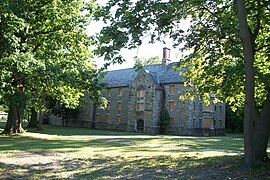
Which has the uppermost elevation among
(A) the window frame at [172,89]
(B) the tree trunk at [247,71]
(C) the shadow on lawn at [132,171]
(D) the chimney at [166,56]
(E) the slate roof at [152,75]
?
(D) the chimney at [166,56]

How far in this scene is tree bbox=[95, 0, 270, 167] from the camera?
8344 millimetres

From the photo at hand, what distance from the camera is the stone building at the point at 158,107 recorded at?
42.8 m

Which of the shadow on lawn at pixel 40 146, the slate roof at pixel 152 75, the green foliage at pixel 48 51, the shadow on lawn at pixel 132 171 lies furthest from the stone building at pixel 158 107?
the shadow on lawn at pixel 132 171

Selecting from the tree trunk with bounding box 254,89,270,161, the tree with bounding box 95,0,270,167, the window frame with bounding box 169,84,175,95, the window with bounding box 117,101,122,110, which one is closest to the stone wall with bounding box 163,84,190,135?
the window frame with bounding box 169,84,175,95

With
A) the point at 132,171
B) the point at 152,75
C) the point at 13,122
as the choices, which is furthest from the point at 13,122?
the point at 152,75

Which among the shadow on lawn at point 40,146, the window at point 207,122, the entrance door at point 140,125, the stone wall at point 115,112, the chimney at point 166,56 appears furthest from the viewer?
the stone wall at point 115,112

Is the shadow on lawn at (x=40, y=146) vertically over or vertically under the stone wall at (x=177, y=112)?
under

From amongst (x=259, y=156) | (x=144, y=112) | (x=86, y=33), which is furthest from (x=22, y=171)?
(x=144, y=112)

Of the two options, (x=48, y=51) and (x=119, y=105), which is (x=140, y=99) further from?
(x=48, y=51)

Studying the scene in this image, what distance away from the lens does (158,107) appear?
44406mm

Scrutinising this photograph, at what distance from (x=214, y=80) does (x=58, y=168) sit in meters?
7.73

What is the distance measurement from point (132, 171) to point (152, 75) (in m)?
36.2

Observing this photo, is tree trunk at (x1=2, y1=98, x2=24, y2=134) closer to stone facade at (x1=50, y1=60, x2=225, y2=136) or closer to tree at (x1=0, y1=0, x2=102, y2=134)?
tree at (x1=0, y1=0, x2=102, y2=134)

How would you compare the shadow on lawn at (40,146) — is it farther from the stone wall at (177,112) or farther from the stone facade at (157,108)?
the stone wall at (177,112)
